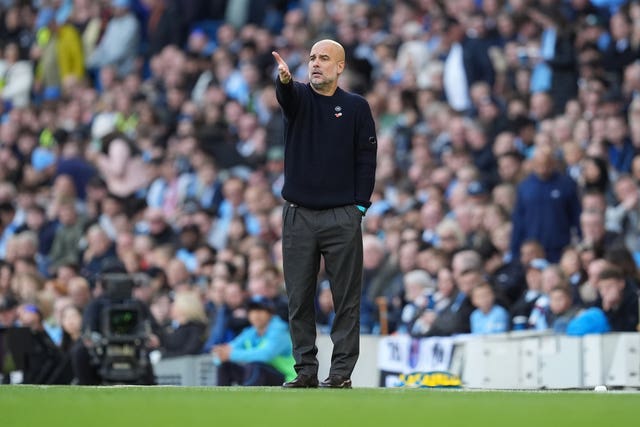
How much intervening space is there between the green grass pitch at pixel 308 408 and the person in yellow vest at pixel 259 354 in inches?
230

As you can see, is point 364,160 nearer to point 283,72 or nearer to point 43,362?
point 283,72

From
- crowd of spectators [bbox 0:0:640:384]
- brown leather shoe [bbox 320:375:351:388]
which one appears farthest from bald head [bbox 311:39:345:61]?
crowd of spectators [bbox 0:0:640:384]

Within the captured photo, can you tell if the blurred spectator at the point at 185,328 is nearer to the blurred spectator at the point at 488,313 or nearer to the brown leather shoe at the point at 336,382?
the blurred spectator at the point at 488,313

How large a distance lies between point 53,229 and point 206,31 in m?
6.39

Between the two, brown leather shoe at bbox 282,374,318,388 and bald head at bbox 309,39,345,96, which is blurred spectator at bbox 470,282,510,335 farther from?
bald head at bbox 309,39,345,96

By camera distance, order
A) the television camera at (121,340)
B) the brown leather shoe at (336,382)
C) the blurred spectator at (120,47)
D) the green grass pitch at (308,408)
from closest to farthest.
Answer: the green grass pitch at (308,408) < the brown leather shoe at (336,382) < the television camera at (121,340) < the blurred spectator at (120,47)

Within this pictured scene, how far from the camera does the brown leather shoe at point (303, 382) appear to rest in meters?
10.0

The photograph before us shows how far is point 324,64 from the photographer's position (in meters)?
10.1

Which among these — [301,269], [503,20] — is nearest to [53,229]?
[503,20]

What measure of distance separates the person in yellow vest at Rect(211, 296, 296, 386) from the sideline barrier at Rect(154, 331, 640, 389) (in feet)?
2.18

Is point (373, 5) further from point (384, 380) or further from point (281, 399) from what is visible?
point (281, 399)

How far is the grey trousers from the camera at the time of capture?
10.2 meters

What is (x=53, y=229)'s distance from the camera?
76.4 feet

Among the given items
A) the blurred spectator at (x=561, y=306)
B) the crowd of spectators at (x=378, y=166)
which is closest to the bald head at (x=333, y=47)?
the crowd of spectators at (x=378, y=166)
